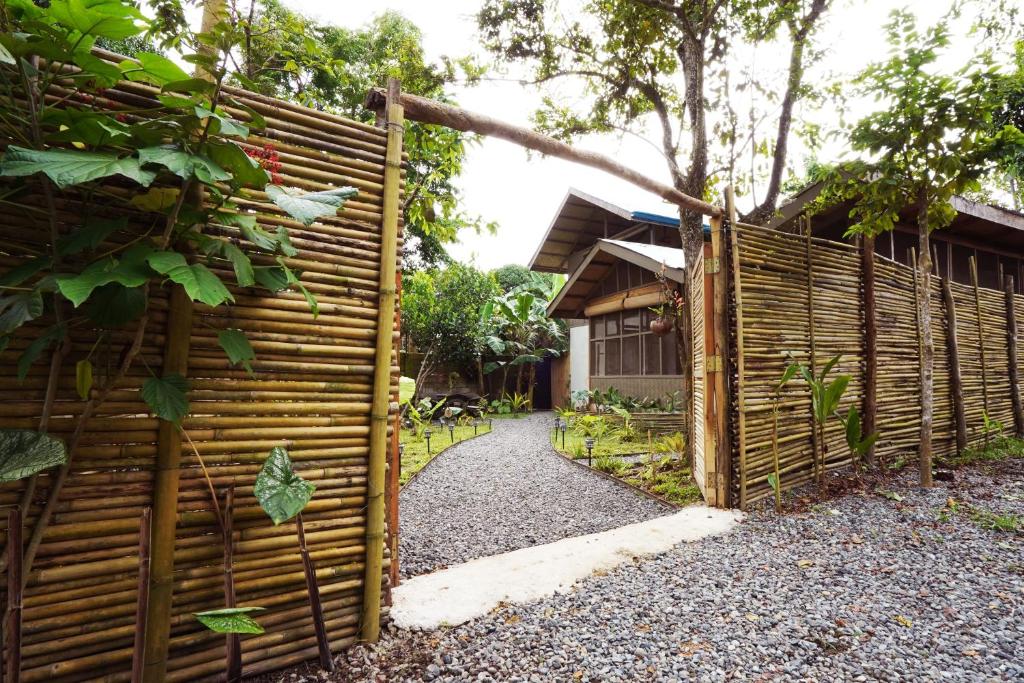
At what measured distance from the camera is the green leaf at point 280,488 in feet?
6.22

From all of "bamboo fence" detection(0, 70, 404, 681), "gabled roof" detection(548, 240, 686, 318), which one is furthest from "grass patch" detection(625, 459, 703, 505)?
"bamboo fence" detection(0, 70, 404, 681)

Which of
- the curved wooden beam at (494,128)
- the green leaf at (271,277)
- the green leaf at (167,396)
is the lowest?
the green leaf at (167,396)

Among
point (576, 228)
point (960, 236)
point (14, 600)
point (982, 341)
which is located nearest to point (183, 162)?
point (14, 600)

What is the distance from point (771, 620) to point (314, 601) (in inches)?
88.0

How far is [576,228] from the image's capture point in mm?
14742

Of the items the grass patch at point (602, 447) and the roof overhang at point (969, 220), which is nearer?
the grass patch at point (602, 447)

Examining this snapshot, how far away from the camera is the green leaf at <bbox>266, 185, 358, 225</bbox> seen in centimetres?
174

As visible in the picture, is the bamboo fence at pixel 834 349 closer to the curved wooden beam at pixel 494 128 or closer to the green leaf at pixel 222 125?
the curved wooden beam at pixel 494 128

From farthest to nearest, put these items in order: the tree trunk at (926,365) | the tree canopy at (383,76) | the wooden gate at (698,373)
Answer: the tree trunk at (926,365)
the wooden gate at (698,373)
the tree canopy at (383,76)

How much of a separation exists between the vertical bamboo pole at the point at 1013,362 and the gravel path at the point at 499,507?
6551mm

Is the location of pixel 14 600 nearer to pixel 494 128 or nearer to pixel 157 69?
pixel 157 69

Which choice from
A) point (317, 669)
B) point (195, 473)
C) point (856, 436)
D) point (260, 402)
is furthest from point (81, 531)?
point (856, 436)

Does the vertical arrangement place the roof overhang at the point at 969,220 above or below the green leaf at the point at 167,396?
above

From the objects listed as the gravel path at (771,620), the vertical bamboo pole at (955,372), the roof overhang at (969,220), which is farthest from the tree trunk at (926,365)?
the roof overhang at (969,220)
